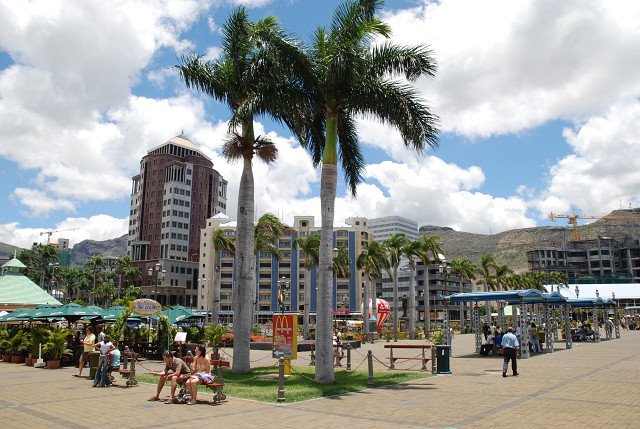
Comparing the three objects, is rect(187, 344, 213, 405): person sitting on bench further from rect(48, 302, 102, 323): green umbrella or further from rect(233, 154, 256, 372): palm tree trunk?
rect(48, 302, 102, 323): green umbrella

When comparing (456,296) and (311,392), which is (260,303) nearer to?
(456,296)

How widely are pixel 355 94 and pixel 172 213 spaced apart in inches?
4584

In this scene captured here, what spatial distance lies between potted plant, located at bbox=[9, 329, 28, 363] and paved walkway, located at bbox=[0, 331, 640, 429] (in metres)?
7.12

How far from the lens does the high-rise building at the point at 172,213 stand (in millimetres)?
124812

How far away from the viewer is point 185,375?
13.5 m

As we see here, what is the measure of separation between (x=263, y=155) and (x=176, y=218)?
369 feet

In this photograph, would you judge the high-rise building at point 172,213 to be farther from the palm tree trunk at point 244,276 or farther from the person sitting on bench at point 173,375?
the person sitting on bench at point 173,375

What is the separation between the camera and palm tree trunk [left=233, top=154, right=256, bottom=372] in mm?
19297

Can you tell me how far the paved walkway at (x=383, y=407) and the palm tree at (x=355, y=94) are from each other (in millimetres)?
3817

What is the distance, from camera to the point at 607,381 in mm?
16422

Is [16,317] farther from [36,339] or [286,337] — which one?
[286,337]

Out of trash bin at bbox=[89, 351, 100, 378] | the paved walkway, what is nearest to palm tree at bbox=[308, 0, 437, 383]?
the paved walkway

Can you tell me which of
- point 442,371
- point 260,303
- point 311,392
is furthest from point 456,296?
point 260,303

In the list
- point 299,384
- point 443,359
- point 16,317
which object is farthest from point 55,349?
point 443,359
